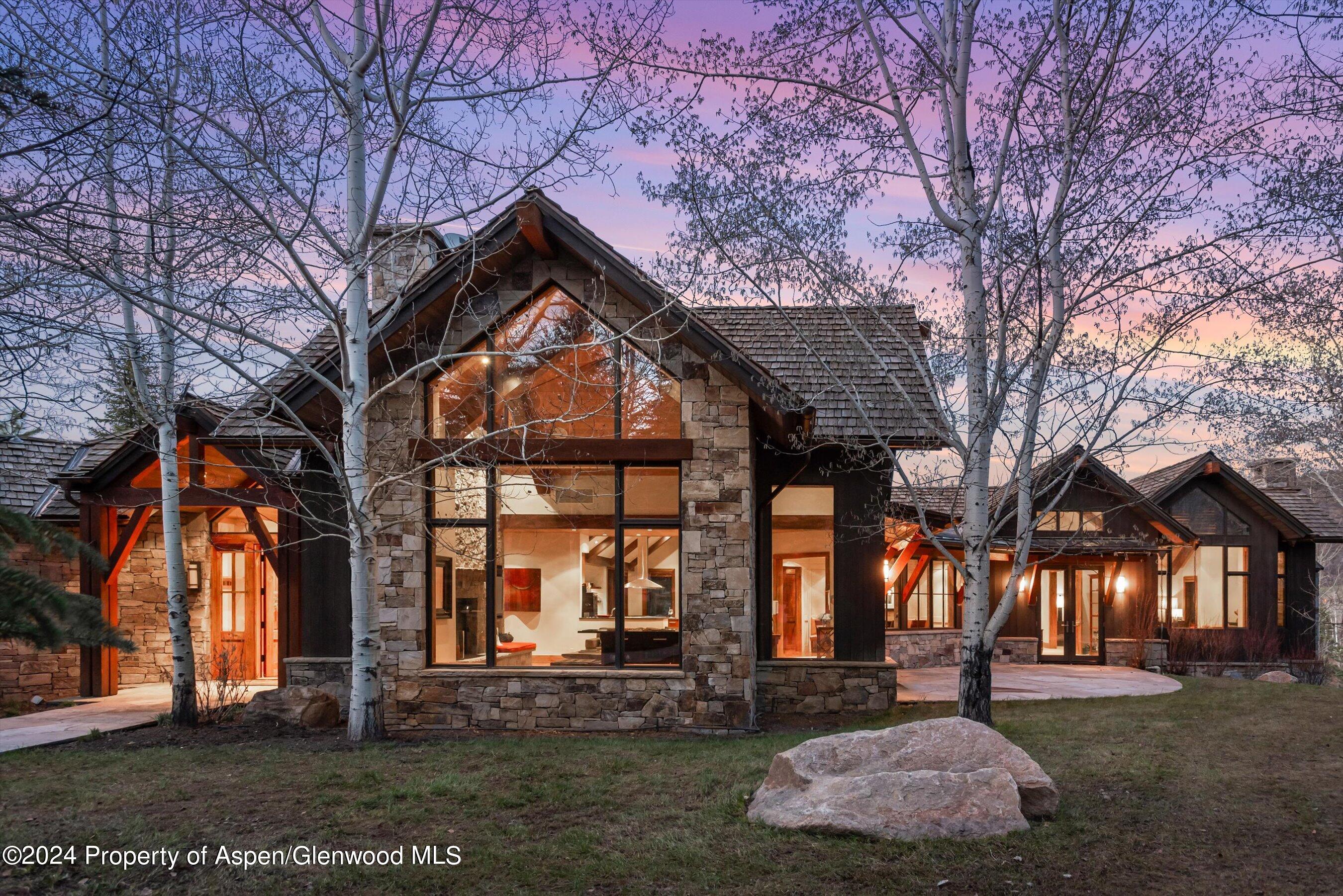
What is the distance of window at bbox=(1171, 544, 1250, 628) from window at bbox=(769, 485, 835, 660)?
47.1 feet

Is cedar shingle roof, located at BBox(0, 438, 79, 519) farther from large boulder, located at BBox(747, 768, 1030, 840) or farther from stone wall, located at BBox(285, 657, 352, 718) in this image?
large boulder, located at BBox(747, 768, 1030, 840)

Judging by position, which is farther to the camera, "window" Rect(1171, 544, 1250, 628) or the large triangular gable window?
"window" Rect(1171, 544, 1250, 628)

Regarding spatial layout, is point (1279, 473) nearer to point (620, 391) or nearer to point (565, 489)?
point (620, 391)

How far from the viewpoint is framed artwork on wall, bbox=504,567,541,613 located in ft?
35.2

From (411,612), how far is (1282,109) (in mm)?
10022

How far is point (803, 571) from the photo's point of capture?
12.2m

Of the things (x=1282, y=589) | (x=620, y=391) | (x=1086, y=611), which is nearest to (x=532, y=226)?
(x=620, y=391)

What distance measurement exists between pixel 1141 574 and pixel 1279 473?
21.8ft

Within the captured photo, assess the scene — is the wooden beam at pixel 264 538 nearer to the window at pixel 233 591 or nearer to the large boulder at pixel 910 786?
the window at pixel 233 591

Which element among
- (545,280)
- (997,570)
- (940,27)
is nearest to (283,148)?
(545,280)

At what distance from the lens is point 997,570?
22.1 m

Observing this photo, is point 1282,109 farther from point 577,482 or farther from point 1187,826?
point 577,482

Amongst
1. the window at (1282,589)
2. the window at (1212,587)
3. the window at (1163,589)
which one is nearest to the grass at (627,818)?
the window at (1163,589)

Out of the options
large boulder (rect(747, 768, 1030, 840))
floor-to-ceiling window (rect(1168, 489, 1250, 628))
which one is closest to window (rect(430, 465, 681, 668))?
large boulder (rect(747, 768, 1030, 840))
